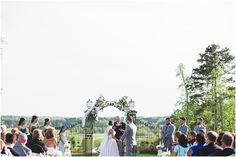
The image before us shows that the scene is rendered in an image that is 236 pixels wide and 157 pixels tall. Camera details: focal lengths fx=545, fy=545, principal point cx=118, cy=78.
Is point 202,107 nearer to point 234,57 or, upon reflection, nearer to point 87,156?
point 234,57

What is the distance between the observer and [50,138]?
39.8ft

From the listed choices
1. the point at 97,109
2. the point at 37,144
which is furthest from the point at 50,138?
the point at 97,109

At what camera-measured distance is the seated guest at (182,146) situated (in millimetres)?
13271

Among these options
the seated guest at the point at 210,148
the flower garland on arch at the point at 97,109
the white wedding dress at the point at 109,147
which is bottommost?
the white wedding dress at the point at 109,147

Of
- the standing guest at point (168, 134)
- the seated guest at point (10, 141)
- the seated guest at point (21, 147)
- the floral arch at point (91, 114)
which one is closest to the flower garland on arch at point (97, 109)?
the floral arch at point (91, 114)

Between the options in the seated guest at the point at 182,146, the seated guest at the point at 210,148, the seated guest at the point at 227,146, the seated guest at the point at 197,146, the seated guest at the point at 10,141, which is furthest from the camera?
the seated guest at the point at 182,146

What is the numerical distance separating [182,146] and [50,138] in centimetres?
333

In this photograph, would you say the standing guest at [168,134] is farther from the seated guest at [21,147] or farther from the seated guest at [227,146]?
the seated guest at [227,146]

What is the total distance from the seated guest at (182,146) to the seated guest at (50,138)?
124 inches

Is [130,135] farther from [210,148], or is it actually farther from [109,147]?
[210,148]

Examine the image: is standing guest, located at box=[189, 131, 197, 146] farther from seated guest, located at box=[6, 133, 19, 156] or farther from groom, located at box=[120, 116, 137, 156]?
seated guest, located at box=[6, 133, 19, 156]

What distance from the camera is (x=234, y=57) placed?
44.9 m

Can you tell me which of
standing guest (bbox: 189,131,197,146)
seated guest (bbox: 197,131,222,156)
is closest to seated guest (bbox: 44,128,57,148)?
seated guest (bbox: 197,131,222,156)

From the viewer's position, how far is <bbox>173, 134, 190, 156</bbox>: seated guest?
1327 centimetres
